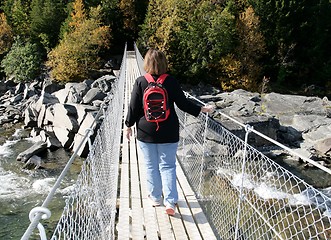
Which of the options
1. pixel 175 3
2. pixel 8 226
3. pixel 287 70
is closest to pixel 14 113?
pixel 8 226

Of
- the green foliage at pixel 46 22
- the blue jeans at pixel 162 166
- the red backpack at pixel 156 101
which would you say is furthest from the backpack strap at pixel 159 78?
the green foliage at pixel 46 22

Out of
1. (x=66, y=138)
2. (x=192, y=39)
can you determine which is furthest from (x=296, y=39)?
(x=66, y=138)

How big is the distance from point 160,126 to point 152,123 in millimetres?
72

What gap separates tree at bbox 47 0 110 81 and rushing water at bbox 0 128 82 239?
370 inches

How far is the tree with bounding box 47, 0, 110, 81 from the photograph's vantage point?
66.6 feet

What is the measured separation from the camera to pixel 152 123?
9.70 feet

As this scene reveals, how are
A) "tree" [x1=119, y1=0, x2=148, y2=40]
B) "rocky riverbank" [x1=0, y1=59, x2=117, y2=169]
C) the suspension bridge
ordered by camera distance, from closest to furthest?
the suspension bridge, "rocky riverbank" [x1=0, y1=59, x2=117, y2=169], "tree" [x1=119, y1=0, x2=148, y2=40]

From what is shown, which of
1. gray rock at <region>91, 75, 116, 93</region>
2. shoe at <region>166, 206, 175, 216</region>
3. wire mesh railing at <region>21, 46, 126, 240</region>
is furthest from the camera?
gray rock at <region>91, 75, 116, 93</region>

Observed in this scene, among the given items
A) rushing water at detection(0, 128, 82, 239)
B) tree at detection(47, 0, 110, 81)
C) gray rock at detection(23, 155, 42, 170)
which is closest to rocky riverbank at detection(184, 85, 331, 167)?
rushing water at detection(0, 128, 82, 239)

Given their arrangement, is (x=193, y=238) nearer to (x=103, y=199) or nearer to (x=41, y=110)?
(x=103, y=199)

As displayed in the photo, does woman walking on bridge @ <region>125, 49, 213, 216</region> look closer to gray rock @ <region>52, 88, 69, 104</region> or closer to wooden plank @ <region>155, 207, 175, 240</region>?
wooden plank @ <region>155, 207, 175, 240</region>

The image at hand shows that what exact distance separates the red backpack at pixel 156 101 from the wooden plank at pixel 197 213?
101cm

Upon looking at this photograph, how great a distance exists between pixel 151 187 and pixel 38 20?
24.9 m

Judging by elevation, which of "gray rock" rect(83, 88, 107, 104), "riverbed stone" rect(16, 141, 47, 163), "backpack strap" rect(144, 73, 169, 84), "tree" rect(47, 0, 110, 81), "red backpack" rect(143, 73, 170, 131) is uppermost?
"backpack strap" rect(144, 73, 169, 84)
